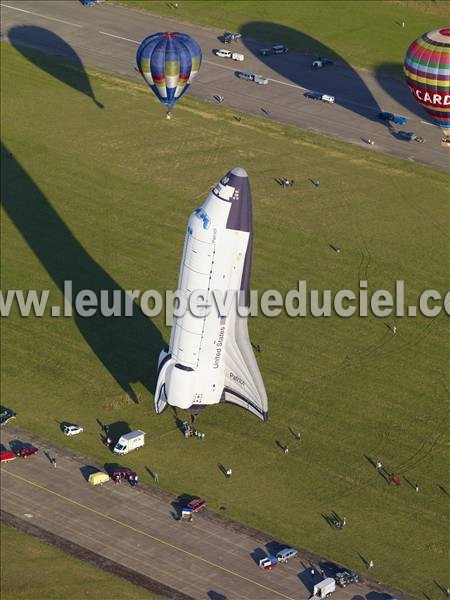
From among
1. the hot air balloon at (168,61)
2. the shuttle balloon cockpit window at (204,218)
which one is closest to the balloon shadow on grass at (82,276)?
the hot air balloon at (168,61)

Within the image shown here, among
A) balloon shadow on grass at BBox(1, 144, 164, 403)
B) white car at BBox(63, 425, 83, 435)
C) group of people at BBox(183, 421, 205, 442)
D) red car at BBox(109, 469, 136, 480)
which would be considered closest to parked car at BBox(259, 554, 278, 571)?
red car at BBox(109, 469, 136, 480)

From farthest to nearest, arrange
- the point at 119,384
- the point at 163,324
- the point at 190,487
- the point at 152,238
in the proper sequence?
the point at 152,238 < the point at 163,324 < the point at 119,384 < the point at 190,487

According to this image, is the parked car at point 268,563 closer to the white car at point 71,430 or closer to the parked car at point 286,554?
the parked car at point 286,554


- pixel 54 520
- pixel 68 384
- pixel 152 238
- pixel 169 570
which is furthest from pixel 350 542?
pixel 152 238

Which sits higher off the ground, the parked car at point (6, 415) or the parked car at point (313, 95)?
the parked car at point (313, 95)

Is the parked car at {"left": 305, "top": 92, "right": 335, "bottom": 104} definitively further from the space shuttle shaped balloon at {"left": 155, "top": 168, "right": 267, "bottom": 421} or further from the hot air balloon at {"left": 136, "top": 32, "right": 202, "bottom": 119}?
the space shuttle shaped balloon at {"left": 155, "top": 168, "right": 267, "bottom": 421}

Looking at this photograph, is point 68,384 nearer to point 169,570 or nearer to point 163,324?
point 163,324
